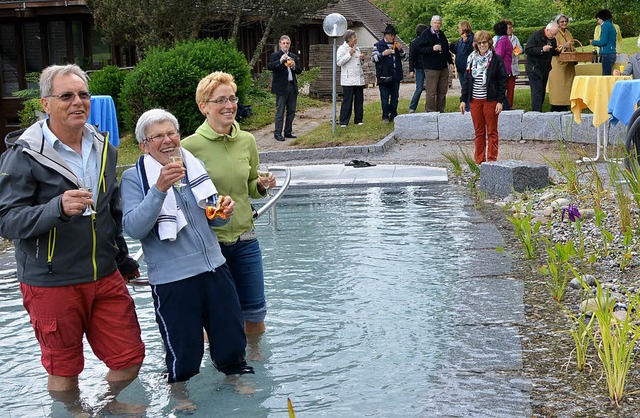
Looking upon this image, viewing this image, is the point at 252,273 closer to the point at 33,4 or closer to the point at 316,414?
the point at 316,414

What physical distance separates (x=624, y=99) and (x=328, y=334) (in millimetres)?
7912

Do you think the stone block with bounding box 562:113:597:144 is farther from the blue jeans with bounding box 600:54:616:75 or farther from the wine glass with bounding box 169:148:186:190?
the wine glass with bounding box 169:148:186:190

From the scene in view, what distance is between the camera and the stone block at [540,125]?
1678 centimetres

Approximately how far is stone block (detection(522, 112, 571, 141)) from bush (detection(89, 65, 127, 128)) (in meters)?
10.8

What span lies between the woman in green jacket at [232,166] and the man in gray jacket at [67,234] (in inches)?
24.2

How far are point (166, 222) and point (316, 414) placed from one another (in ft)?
4.03

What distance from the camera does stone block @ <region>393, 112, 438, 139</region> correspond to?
18.0m

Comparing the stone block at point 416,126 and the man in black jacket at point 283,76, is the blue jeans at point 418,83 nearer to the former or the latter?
the stone block at point 416,126

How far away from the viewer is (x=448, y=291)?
711 cm

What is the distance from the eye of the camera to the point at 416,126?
1814cm

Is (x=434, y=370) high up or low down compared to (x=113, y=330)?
down

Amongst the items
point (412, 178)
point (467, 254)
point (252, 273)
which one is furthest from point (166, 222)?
point (412, 178)

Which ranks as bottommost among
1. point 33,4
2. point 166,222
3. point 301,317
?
point 301,317

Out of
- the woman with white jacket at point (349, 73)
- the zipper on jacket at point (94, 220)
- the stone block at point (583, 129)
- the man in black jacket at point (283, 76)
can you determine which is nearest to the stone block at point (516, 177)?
the stone block at point (583, 129)
